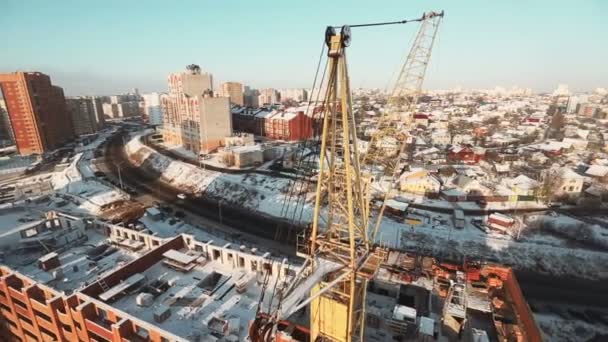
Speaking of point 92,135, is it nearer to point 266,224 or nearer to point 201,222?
point 201,222

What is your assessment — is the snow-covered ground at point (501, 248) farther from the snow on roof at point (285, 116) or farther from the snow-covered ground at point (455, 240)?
the snow on roof at point (285, 116)

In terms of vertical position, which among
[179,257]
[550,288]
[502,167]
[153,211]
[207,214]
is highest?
[179,257]

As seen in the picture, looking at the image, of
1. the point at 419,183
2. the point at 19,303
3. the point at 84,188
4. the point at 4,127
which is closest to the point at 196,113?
the point at 84,188

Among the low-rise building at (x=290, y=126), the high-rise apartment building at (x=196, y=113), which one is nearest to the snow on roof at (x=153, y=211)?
the high-rise apartment building at (x=196, y=113)

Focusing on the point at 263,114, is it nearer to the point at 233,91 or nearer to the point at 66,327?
the point at 233,91

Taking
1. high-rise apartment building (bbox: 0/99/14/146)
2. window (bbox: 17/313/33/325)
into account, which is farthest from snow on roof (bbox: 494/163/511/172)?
high-rise apartment building (bbox: 0/99/14/146)

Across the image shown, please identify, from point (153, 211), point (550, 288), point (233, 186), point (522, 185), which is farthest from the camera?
point (233, 186)

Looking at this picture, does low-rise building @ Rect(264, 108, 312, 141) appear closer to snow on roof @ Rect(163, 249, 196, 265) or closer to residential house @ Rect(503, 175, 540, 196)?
residential house @ Rect(503, 175, 540, 196)
